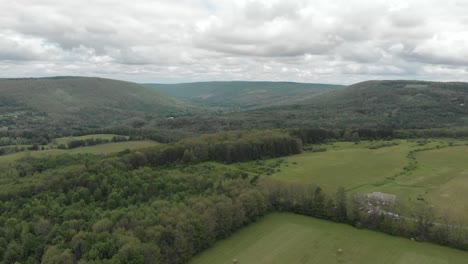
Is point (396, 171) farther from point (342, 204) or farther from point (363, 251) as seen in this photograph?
point (363, 251)

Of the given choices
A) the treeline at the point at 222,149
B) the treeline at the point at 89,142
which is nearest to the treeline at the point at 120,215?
the treeline at the point at 222,149

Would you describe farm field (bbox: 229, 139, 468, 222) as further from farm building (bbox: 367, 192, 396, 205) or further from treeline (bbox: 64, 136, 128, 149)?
treeline (bbox: 64, 136, 128, 149)

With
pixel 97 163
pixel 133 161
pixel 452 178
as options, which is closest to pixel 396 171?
pixel 452 178

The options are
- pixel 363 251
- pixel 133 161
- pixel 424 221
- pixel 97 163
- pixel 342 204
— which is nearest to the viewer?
pixel 363 251

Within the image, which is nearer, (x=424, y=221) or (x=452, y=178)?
(x=424, y=221)

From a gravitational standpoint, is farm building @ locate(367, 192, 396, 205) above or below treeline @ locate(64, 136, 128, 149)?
above

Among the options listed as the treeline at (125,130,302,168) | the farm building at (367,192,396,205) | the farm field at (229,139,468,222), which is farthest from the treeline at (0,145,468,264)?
the treeline at (125,130,302,168)

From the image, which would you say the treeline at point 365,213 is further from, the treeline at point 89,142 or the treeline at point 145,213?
the treeline at point 89,142

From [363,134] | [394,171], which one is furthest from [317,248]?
[363,134]

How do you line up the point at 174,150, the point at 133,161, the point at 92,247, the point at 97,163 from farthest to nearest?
the point at 174,150 → the point at 133,161 → the point at 97,163 → the point at 92,247
